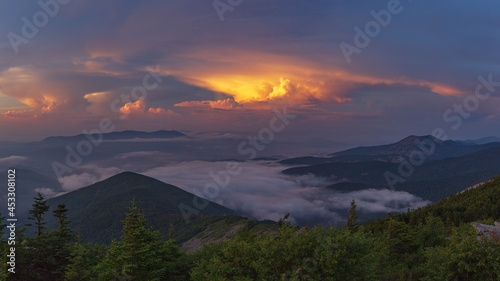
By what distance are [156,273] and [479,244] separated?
86.4ft

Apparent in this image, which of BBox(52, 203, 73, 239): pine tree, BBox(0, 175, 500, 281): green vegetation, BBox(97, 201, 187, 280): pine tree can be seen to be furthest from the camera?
BBox(52, 203, 73, 239): pine tree

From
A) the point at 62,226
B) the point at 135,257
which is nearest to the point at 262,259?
the point at 135,257

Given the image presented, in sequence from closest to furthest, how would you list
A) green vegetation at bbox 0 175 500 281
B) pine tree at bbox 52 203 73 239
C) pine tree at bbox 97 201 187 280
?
green vegetation at bbox 0 175 500 281 → pine tree at bbox 97 201 187 280 → pine tree at bbox 52 203 73 239

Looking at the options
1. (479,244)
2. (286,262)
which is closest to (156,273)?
(286,262)

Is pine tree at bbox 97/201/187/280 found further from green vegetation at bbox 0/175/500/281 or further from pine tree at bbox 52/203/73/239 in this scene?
pine tree at bbox 52/203/73/239

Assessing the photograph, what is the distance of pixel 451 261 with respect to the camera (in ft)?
74.0

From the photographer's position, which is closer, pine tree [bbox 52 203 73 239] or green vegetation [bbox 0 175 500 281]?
green vegetation [bbox 0 175 500 281]

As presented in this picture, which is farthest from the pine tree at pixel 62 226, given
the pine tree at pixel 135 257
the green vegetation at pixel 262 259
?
the pine tree at pixel 135 257

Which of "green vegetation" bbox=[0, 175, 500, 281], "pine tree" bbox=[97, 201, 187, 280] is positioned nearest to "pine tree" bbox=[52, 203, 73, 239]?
"green vegetation" bbox=[0, 175, 500, 281]

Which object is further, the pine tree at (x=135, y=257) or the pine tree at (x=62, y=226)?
the pine tree at (x=62, y=226)

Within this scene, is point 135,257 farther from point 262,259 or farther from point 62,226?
point 62,226

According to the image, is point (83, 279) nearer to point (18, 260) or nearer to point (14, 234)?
point (18, 260)

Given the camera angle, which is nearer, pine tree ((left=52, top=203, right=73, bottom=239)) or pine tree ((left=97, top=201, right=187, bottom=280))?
pine tree ((left=97, top=201, right=187, bottom=280))

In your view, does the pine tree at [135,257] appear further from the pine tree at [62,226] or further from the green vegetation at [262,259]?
the pine tree at [62,226]
